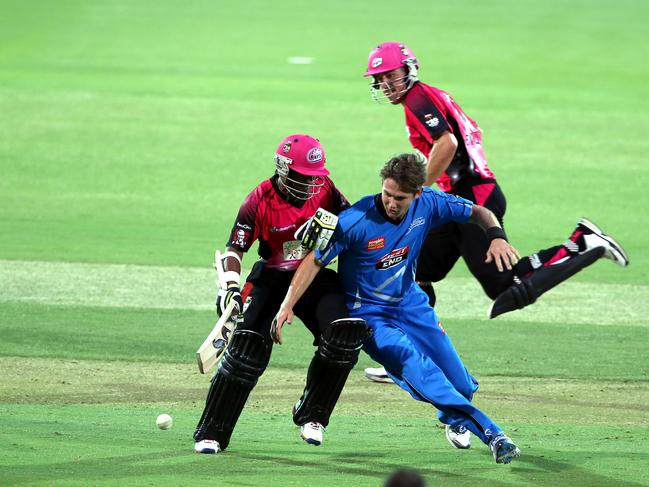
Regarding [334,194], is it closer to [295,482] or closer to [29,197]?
[295,482]

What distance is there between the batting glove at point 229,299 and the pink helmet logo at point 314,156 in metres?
0.88

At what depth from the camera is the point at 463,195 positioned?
1037 cm

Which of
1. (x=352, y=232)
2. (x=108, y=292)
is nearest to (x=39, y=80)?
(x=108, y=292)

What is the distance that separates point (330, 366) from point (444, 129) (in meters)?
2.84

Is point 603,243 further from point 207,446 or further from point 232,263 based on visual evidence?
point 207,446

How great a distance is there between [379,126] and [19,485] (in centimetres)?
1867

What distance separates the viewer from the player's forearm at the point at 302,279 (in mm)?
7684

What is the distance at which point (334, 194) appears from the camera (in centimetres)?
843

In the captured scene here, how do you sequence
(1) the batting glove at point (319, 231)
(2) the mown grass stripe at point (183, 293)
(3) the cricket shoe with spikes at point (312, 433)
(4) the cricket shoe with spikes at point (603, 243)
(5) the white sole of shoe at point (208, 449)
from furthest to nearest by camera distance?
1. (2) the mown grass stripe at point (183, 293)
2. (4) the cricket shoe with spikes at point (603, 243)
3. (3) the cricket shoe with spikes at point (312, 433)
4. (5) the white sole of shoe at point (208, 449)
5. (1) the batting glove at point (319, 231)

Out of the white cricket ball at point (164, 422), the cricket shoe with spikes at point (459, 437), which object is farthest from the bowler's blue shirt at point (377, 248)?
the white cricket ball at point (164, 422)

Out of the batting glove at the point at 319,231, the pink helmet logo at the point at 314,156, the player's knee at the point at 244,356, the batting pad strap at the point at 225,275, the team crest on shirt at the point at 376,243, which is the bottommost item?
the player's knee at the point at 244,356

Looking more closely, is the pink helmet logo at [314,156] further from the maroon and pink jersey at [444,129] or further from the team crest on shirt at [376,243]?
the maroon and pink jersey at [444,129]

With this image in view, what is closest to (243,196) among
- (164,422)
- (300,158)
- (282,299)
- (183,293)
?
(183,293)

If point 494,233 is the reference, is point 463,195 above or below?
below
